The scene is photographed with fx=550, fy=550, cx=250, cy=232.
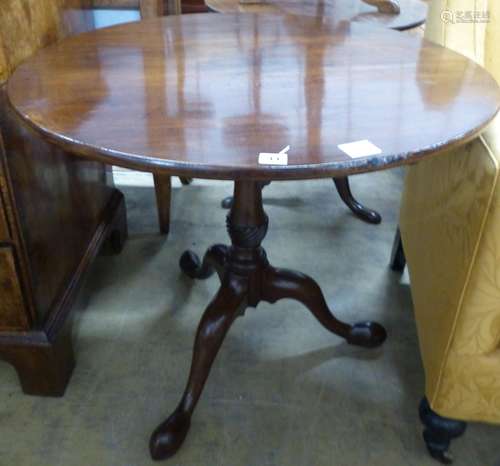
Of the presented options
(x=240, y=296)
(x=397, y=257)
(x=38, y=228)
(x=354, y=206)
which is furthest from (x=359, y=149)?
(x=354, y=206)

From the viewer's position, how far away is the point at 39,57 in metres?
0.89

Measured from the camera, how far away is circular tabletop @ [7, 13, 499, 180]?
61cm

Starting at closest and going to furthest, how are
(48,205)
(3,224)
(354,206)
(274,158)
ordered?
1. (274,158)
2. (3,224)
3. (48,205)
4. (354,206)

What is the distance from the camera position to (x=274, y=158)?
0.60 meters

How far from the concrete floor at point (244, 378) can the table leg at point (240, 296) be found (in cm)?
4

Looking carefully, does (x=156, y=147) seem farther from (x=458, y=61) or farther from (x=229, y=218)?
(x=458, y=61)

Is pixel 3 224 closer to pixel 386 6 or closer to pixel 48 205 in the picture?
pixel 48 205

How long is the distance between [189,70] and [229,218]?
28 cm

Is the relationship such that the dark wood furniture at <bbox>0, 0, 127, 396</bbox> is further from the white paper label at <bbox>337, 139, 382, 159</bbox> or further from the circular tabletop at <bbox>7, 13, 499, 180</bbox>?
the white paper label at <bbox>337, 139, 382, 159</bbox>

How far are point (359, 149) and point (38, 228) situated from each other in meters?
0.64

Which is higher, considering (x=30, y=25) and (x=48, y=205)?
(x=30, y=25)

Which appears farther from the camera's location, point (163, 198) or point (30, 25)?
point (163, 198)

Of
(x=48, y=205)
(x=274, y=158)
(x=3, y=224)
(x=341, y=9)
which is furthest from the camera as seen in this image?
(x=341, y=9)

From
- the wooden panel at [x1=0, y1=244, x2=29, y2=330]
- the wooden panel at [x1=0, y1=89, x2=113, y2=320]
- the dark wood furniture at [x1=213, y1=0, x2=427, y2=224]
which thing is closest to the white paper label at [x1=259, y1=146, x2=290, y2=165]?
the wooden panel at [x1=0, y1=89, x2=113, y2=320]
